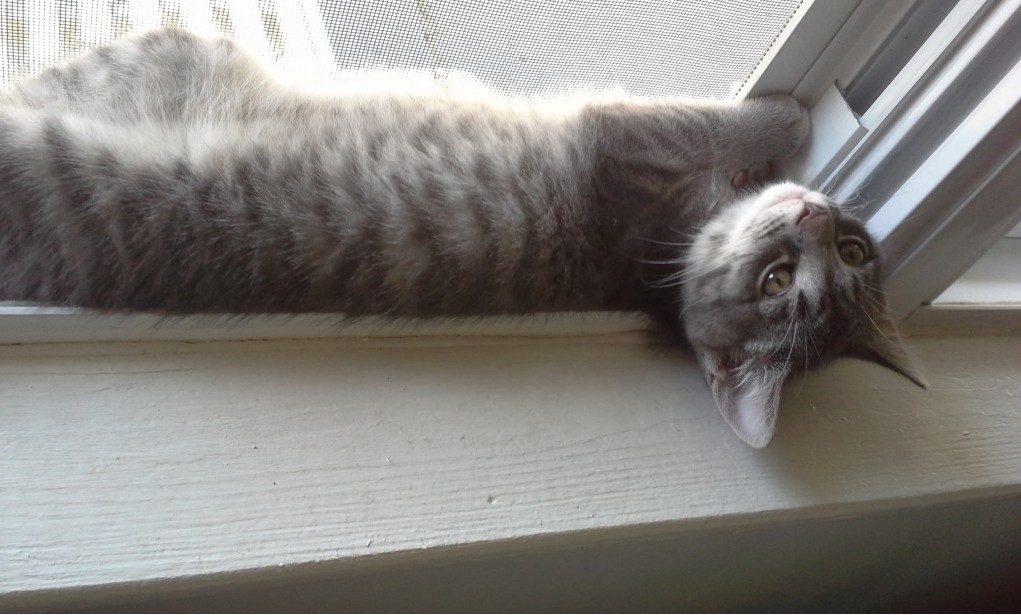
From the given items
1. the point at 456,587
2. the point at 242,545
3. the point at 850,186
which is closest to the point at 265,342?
the point at 242,545

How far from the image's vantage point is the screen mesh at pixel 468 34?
0.97 meters

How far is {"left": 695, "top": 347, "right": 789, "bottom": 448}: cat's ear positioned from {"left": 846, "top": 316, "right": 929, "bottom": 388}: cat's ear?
0.20 meters

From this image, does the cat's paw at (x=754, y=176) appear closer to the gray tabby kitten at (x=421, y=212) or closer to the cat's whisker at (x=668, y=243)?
the gray tabby kitten at (x=421, y=212)

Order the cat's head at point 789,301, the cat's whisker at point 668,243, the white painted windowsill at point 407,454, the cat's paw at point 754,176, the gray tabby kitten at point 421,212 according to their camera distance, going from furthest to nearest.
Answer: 1. the cat's paw at point 754,176
2. the cat's whisker at point 668,243
3. the cat's head at point 789,301
4. the gray tabby kitten at point 421,212
5. the white painted windowsill at point 407,454

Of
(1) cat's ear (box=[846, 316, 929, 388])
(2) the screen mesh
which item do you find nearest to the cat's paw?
(2) the screen mesh

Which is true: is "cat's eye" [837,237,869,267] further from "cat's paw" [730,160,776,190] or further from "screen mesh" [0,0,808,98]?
"screen mesh" [0,0,808,98]

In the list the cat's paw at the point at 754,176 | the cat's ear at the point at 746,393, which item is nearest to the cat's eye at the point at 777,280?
the cat's ear at the point at 746,393

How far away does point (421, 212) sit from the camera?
3.49 ft

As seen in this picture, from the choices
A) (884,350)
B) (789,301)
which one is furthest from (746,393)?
(884,350)

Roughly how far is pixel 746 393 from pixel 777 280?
8.7 inches

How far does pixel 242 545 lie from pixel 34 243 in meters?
0.53

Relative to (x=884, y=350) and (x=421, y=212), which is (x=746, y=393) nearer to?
(x=884, y=350)

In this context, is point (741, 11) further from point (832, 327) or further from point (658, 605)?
point (658, 605)

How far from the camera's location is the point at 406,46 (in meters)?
1.05
